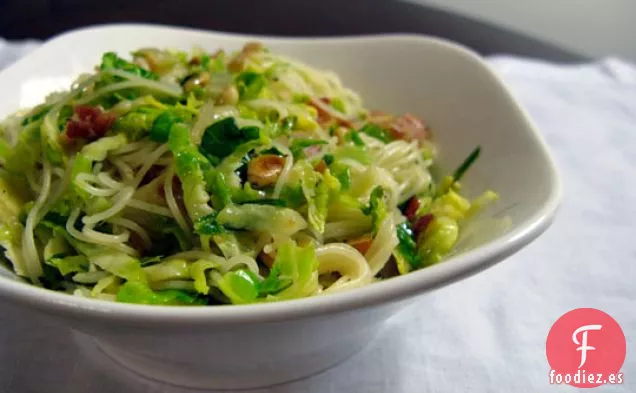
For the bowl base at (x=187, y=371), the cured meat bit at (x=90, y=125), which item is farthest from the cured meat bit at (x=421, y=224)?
the cured meat bit at (x=90, y=125)

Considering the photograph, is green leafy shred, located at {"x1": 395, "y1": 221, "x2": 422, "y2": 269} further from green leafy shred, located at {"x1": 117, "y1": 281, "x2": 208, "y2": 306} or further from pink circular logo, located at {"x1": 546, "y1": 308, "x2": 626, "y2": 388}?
green leafy shred, located at {"x1": 117, "y1": 281, "x2": 208, "y2": 306}

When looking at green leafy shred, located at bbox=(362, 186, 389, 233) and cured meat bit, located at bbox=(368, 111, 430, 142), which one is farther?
cured meat bit, located at bbox=(368, 111, 430, 142)

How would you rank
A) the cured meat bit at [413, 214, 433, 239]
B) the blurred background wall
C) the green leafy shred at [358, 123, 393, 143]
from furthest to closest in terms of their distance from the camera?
the blurred background wall < the green leafy shred at [358, 123, 393, 143] < the cured meat bit at [413, 214, 433, 239]

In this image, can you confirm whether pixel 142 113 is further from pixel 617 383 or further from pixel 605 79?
pixel 605 79

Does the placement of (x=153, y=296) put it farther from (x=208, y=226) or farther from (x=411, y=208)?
(x=411, y=208)

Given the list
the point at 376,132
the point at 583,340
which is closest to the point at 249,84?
the point at 376,132

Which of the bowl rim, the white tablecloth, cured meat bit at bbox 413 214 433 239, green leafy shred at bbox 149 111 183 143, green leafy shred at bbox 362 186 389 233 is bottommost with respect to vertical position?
the white tablecloth

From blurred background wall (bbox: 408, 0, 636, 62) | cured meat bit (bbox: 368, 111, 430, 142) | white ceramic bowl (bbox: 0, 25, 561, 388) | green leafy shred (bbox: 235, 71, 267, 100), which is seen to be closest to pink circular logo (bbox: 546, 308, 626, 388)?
white ceramic bowl (bbox: 0, 25, 561, 388)
